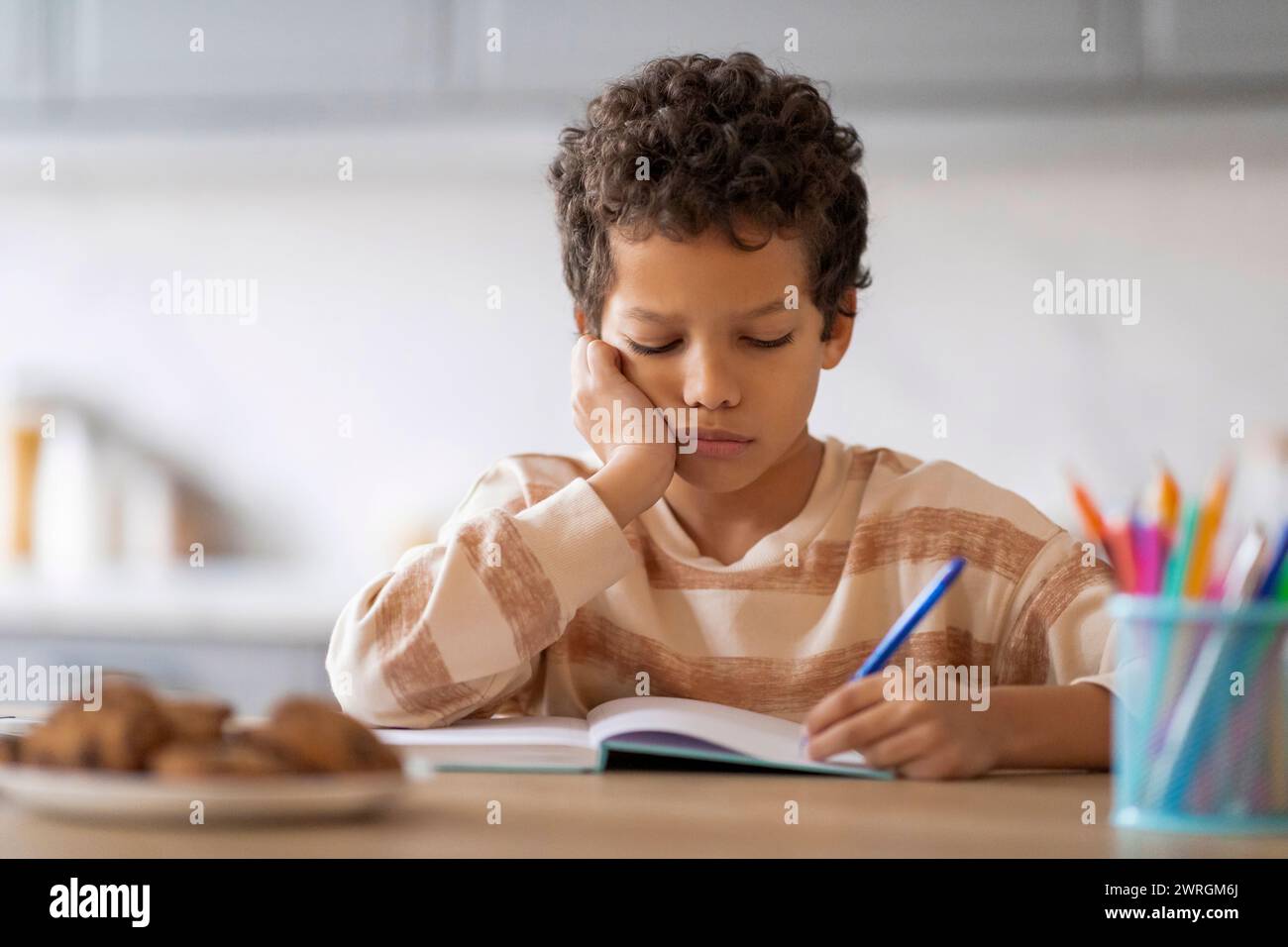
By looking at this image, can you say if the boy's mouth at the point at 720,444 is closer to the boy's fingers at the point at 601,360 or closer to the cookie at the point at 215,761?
the boy's fingers at the point at 601,360

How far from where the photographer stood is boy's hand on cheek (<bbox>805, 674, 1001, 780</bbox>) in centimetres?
75

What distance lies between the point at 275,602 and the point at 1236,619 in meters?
2.09

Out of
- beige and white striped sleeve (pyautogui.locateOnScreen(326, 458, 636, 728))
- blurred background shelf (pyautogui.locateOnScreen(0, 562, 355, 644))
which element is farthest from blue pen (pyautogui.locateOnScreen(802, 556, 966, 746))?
blurred background shelf (pyautogui.locateOnScreen(0, 562, 355, 644))

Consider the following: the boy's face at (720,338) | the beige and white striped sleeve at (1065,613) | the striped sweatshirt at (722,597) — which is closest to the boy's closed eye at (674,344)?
the boy's face at (720,338)

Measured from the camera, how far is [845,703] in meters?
0.76

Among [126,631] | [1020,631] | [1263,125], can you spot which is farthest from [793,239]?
[126,631]

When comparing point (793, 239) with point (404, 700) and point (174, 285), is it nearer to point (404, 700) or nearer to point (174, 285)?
point (404, 700)

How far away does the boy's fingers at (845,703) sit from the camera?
763 mm

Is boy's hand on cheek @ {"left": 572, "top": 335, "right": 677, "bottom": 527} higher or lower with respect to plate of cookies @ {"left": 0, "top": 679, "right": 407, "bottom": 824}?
higher

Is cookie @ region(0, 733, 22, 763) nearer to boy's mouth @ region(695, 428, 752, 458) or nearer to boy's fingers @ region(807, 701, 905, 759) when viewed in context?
boy's fingers @ region(807, 701, 905, 759)

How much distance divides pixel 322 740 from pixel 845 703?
326 mm

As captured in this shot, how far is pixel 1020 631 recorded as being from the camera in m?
1.14

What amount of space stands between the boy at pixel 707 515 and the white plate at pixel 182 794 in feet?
1.37

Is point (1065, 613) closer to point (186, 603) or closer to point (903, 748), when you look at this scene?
point (903, 748)
